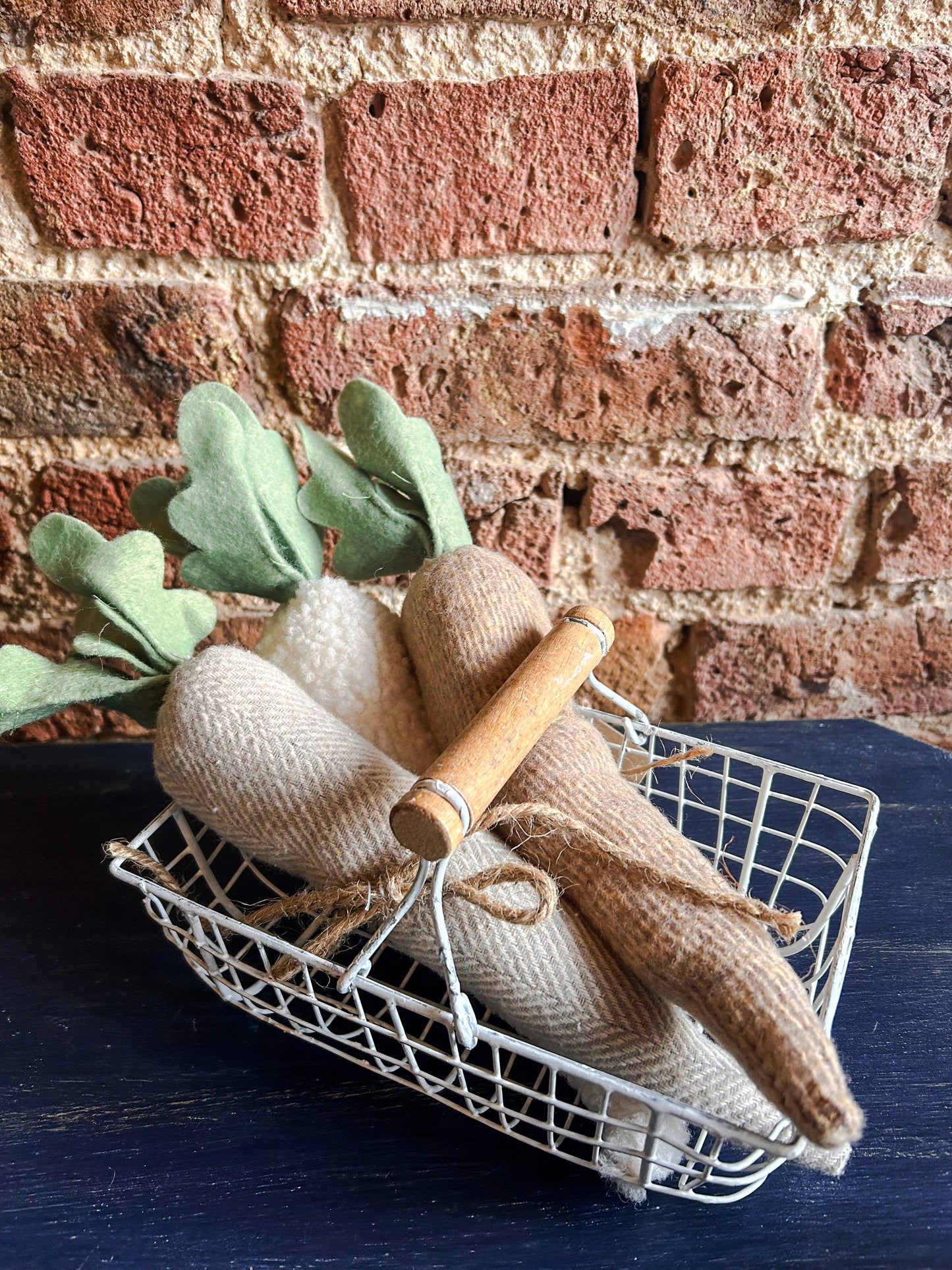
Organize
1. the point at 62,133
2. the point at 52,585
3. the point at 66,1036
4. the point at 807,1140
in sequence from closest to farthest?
1. the point at 807,1140
2. the point at 66,1036
3. the point at 62,133
4. the point at 52,585

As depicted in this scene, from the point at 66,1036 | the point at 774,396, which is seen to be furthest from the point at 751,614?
the point at 66,1036

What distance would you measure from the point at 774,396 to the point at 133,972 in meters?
0.54

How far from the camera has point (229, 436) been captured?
1.38 ft

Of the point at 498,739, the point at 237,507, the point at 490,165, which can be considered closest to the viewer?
the point at 498,739

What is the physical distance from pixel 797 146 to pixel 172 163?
15.5 inches

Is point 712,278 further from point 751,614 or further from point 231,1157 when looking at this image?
point 231,1157

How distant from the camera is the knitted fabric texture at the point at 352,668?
0.43 meters

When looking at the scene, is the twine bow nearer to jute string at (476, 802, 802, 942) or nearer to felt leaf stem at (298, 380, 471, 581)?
jute string at (476, 802, 802, 942)

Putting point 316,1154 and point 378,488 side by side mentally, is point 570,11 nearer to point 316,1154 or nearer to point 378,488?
point 378,488

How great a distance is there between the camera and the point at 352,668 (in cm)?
43

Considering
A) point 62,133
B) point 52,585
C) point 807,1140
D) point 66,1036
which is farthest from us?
point 52,585

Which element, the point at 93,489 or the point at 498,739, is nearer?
the point at 498,739

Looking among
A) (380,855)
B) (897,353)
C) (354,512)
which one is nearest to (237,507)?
(354,512)

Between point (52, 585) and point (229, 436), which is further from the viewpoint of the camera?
point (52, 585)
